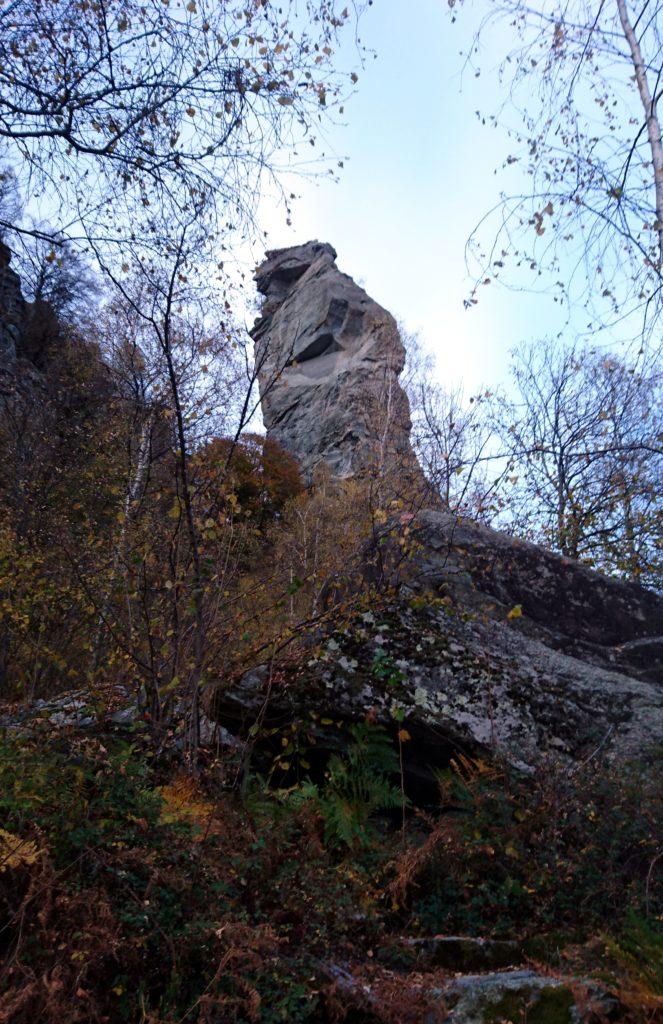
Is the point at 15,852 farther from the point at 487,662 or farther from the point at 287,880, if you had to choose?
the point at 487,662

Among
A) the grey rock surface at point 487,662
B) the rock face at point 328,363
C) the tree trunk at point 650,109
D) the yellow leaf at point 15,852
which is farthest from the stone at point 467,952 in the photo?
the rock face at point 328,363

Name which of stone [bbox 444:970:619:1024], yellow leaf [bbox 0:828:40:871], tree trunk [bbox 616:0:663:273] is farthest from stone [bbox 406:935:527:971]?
tree trunk [bbox 616:0:663:273]

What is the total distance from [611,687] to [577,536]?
5.50 m

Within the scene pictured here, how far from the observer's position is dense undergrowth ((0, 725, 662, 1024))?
278 cm

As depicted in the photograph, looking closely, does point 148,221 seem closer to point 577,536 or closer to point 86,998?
point 86,998

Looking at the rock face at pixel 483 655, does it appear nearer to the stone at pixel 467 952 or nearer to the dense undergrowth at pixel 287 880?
the dense undergrowth at pixel 287 880

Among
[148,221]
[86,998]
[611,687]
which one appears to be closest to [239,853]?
[86,998]

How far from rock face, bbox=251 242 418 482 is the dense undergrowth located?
865 inches

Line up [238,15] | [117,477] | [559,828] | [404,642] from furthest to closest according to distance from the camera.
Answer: [117,477], [404,642], [238,15], [559,828]

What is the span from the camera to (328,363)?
33.7 m

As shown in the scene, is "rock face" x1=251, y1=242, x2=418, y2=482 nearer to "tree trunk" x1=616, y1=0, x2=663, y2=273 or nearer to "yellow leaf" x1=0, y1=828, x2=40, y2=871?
"tree trunk" x1=616, y1=0, x2=663, y2=273

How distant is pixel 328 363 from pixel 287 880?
104ft

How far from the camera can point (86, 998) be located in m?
2.63

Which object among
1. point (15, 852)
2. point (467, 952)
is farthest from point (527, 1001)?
point (15, 852)
